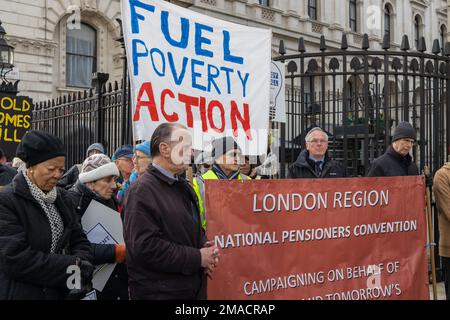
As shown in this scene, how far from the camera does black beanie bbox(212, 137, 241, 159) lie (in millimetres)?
4016

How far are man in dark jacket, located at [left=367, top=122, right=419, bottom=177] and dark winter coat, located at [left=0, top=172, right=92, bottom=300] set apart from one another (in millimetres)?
3387

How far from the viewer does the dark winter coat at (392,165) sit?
16.8 ft

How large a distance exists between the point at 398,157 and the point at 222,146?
Result: 214 cm

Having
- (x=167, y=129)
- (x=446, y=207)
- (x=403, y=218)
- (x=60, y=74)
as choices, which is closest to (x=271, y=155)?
(x=446, y=207)

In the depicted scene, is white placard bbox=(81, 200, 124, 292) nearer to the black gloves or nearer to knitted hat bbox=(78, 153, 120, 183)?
knitted hat bbox=(78, 153, 120, 183)

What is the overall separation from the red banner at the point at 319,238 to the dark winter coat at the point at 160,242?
0.35 meters

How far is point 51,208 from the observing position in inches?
111

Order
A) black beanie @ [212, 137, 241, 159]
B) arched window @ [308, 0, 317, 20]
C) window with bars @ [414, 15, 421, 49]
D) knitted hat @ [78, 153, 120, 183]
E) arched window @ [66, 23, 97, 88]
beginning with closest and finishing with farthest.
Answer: knitted hat @ [78, 153, 120, 183] → black beanie @ [212, 137, 241, 159] → arched window @ [66, 23, 97, 88] → arched window @ [308, 0, 317, 20] → window with bars @ [414, 15, 421, 49]

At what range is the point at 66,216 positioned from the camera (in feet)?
9.51

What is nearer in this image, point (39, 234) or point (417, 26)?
point (39, 234)

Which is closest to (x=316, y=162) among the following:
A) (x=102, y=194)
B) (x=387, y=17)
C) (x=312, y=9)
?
(x=102, y=194)

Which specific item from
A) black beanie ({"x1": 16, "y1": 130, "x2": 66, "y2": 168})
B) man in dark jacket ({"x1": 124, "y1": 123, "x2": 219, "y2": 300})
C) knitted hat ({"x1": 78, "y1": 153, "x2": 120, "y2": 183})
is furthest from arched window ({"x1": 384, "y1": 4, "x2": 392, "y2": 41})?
black beanie ({"x1": 16, "y1": 130, "x2": 66, "y2": 168})

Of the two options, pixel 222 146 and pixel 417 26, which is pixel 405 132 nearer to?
pixel 222 146

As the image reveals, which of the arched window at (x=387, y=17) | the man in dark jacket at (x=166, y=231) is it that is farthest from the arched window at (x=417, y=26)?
the man in dark jacket at (x=166, y=231)
